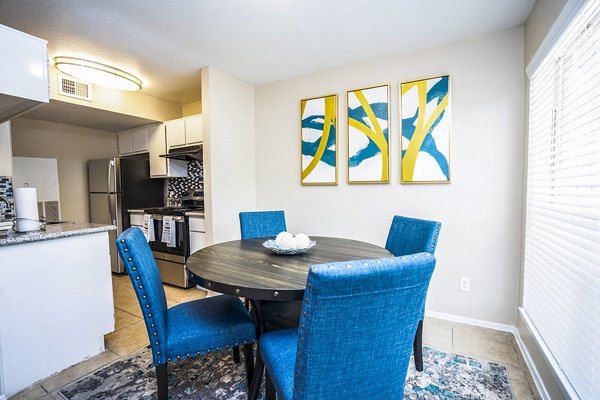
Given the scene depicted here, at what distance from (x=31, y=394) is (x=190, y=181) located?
2860 millimetres

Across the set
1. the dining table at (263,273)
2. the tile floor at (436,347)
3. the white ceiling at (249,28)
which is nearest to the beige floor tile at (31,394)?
the tile floor at (436,347)

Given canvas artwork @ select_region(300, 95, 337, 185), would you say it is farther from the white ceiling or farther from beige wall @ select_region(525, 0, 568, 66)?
beige wall @ select_region(525, 0, 568, 66)

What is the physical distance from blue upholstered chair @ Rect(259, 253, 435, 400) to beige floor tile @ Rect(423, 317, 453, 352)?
4.75 feet

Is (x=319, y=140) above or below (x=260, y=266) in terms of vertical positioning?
above

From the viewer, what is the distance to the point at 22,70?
1688mm

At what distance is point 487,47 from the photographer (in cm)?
233

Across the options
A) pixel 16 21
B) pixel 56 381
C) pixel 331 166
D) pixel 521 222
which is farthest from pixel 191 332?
pixel 16 21

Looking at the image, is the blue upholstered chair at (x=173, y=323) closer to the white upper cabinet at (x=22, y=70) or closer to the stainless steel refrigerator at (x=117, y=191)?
the white upper cabinet at (x=22, y=70)

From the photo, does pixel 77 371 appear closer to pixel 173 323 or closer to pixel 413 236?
pixel 173 323

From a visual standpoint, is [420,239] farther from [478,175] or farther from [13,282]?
[13,282]

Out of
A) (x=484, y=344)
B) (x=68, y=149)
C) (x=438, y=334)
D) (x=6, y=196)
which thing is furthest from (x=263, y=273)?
(x=68, y=149)

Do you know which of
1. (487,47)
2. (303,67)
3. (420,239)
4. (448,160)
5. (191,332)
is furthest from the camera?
(303,67)

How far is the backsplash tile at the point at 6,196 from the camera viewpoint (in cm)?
261

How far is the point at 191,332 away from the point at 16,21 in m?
2.69
